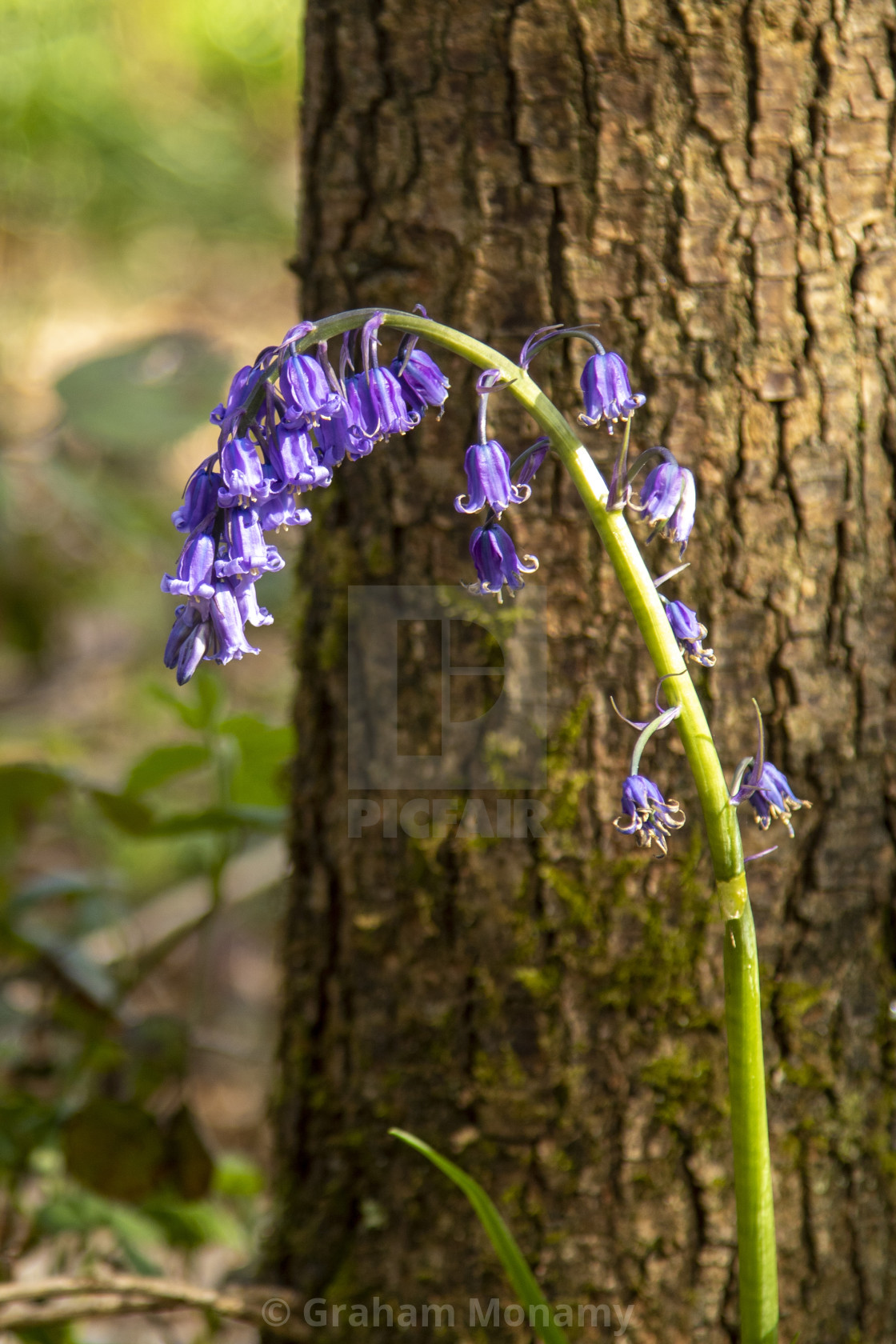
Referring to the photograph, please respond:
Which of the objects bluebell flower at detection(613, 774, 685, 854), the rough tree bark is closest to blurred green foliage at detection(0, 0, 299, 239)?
the rough tree bark

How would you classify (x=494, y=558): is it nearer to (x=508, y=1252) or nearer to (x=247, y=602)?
(x=247, y=602)

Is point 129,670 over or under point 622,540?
over

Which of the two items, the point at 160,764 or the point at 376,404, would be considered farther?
the point at 160,764

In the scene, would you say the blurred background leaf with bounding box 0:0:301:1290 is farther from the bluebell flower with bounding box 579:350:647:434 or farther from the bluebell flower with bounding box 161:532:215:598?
the bluebell flower with bounding box 579:350:647:434

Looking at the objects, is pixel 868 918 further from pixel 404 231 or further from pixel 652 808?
pixel 404 231

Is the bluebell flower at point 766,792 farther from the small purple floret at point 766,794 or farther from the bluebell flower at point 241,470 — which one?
the bluebell flower at point 241,470

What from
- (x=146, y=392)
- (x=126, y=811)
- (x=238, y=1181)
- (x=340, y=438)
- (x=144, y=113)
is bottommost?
(x=238, y=1181)

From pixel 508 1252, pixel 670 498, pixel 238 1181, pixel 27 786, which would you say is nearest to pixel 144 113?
pixel 27 786
